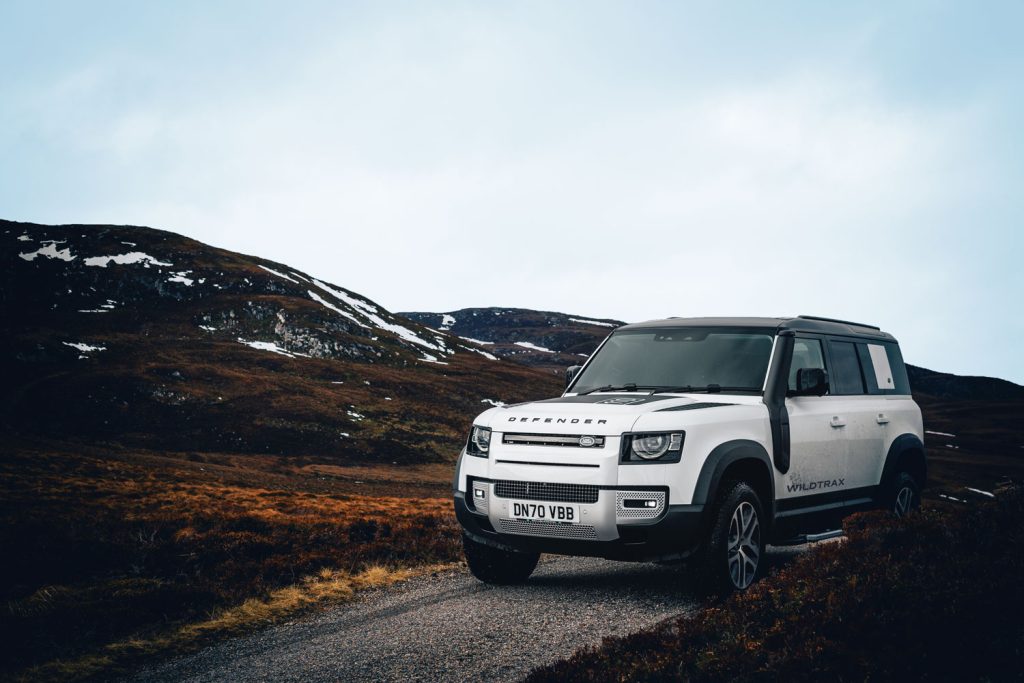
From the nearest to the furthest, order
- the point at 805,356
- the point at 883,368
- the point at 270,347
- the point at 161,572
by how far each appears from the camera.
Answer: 1. the point at 805,356
2. the point at 883,368
3. the point at 161,572
4. the point at 270,347

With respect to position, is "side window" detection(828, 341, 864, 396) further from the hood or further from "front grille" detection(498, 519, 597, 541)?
"front grille" detection(498, 519, 597, 541)

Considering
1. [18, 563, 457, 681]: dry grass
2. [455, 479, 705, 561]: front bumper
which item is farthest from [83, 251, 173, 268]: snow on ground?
[455, 479, 705, 561]: front bumper

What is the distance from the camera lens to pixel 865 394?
31.8 ft

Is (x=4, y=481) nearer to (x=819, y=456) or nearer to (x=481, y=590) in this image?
(x=481, y=590)

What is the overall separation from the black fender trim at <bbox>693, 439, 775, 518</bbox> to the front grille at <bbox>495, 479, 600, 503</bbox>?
879 mm

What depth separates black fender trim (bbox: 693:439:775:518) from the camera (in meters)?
7.00

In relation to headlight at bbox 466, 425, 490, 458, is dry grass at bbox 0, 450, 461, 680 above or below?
below

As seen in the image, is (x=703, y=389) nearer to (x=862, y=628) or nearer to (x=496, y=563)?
(x=496, y=563)

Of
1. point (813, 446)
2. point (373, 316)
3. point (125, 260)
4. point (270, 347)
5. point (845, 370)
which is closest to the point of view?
point (813, 446)

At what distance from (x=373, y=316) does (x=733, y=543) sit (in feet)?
401

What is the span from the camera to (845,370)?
9.45 m

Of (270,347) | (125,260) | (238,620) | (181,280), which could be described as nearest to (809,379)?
(238,620)

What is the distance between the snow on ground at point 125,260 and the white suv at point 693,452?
119m

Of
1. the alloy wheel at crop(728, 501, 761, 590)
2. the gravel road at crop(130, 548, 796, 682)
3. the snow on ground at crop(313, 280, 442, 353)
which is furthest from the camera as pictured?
the snow on ground at crop(313, 280, 442, 353)
